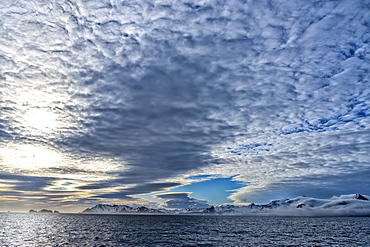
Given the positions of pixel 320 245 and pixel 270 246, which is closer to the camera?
pixel 270 246

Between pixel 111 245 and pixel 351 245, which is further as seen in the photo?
pixel 351 245

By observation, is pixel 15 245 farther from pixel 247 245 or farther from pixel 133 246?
pixel 247 245

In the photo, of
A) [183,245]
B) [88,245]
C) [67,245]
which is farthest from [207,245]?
[67,245]

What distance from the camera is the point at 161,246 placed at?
6162 centimetres

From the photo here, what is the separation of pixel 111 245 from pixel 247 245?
3784 centimetres

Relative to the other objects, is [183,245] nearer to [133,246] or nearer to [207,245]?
[207,245]

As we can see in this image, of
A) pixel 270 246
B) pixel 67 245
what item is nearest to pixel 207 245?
pixel 270 246

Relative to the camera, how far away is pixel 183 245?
208 feet

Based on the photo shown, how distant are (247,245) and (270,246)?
19.9 feet

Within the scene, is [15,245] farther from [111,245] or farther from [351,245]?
[351,245]

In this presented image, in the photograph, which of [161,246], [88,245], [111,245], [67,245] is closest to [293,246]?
[161,246]

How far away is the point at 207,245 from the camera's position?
63906 mm

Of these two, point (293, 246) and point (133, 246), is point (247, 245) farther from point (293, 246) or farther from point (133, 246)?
point (133, 246)

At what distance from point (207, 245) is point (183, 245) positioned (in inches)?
260
